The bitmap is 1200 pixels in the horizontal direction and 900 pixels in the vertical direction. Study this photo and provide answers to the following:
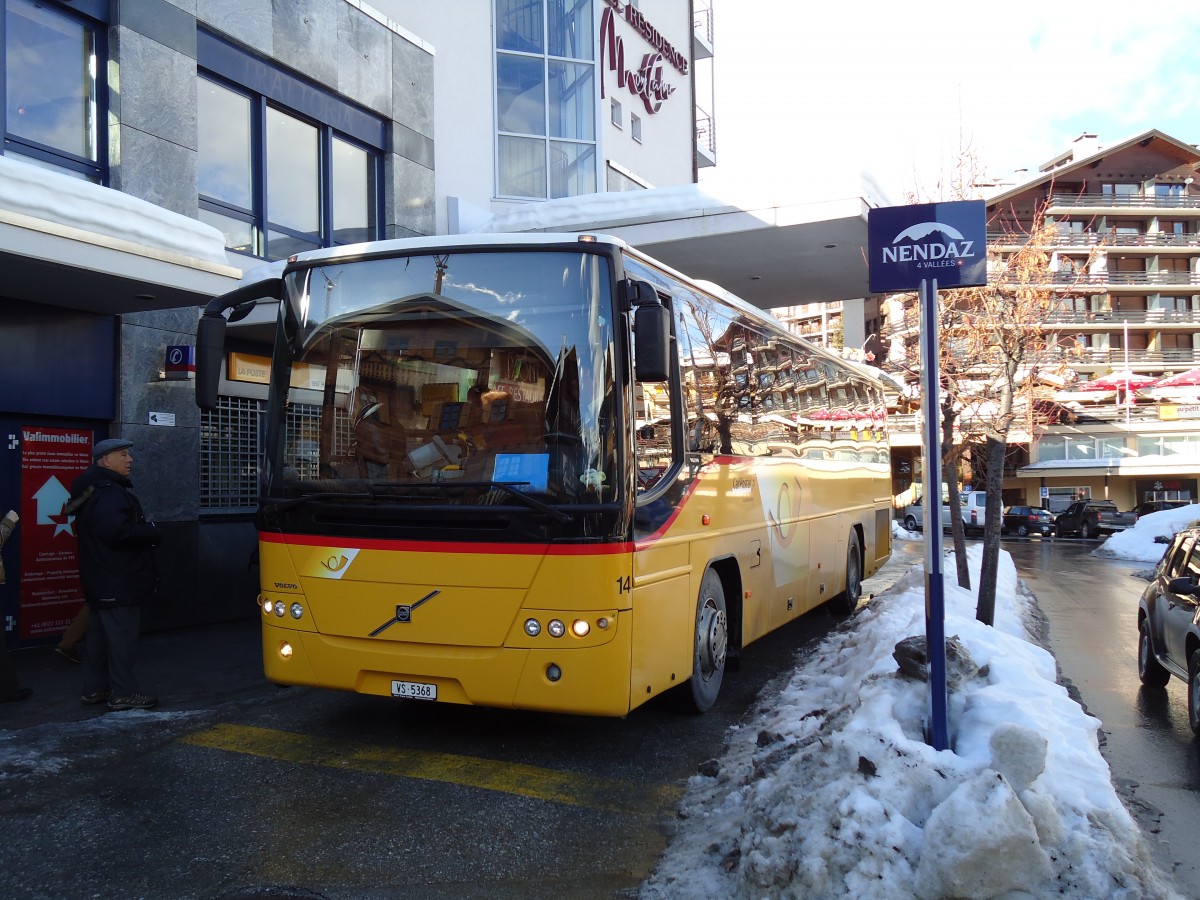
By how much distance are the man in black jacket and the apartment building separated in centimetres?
5085

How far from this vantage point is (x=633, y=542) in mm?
5637

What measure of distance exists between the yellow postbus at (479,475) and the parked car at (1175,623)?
3.57 meters

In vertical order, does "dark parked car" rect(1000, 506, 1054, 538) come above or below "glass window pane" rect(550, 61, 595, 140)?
below

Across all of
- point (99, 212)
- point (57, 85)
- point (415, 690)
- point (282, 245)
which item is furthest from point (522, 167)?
point (415, 690)

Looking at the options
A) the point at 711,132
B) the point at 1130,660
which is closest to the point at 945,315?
the point at 1130,660

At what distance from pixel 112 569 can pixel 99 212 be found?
3.45 meters

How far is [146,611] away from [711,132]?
25.1 m

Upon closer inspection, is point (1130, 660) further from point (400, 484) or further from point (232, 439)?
point (232, 439)

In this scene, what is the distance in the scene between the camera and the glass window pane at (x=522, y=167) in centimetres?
1869

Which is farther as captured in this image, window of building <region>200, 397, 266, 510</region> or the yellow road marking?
window of building <region>200, 397, 266, 510</region>

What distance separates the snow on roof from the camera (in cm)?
787

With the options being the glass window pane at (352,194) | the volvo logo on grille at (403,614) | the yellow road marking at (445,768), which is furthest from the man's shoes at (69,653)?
the glass window pane at (352,194)

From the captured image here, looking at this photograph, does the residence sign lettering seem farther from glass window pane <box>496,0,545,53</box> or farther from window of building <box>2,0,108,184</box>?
window of building <box>2,0,108,184</box>

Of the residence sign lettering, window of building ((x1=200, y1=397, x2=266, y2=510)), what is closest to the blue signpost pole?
window of building ((x1=200, y1=397, x2=266, y2=510))
